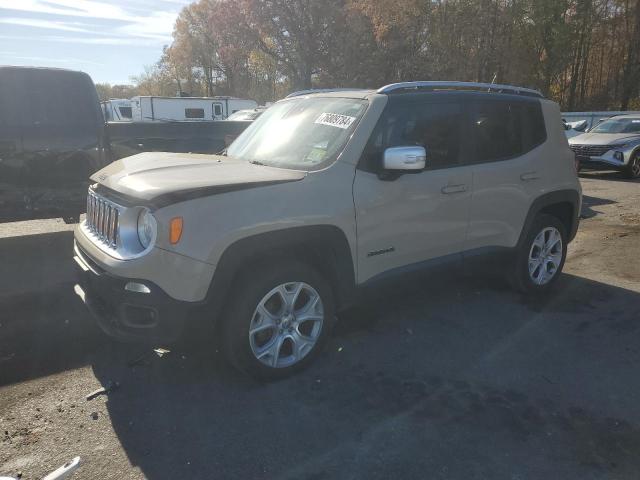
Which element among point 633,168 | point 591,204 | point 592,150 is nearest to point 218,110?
point 592,150

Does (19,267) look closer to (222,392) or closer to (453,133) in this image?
(222,392)

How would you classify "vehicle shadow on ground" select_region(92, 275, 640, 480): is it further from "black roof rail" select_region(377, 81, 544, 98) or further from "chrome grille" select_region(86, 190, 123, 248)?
"black roof rail" select_region(377, 81, 544, 98)

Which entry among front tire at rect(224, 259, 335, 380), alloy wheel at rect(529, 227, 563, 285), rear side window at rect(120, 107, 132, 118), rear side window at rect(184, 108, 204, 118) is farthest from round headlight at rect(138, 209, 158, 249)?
rear side window at rect(120, 107, 132, 118)

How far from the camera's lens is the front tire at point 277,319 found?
10.5 ft

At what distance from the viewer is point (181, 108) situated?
26.0 m

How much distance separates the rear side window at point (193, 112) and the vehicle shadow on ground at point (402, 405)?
23.7 meters

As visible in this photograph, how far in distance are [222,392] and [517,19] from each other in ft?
100

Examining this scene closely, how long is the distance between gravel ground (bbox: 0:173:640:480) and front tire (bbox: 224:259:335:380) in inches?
6.2

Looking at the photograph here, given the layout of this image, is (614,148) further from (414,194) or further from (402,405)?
(402,405)

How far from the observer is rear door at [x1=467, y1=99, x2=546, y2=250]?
4.34m

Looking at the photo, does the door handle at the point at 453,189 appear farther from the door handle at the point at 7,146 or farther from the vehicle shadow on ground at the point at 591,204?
the vehicle shadow on ground at the point at 591,204

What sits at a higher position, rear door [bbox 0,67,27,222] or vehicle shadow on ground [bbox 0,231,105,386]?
rear door [bbox 0,67,27,222]

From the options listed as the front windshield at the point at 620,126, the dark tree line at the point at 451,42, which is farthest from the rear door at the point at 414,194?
the dark tree line at the point at 451,42

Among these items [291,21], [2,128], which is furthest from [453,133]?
[291,21]
